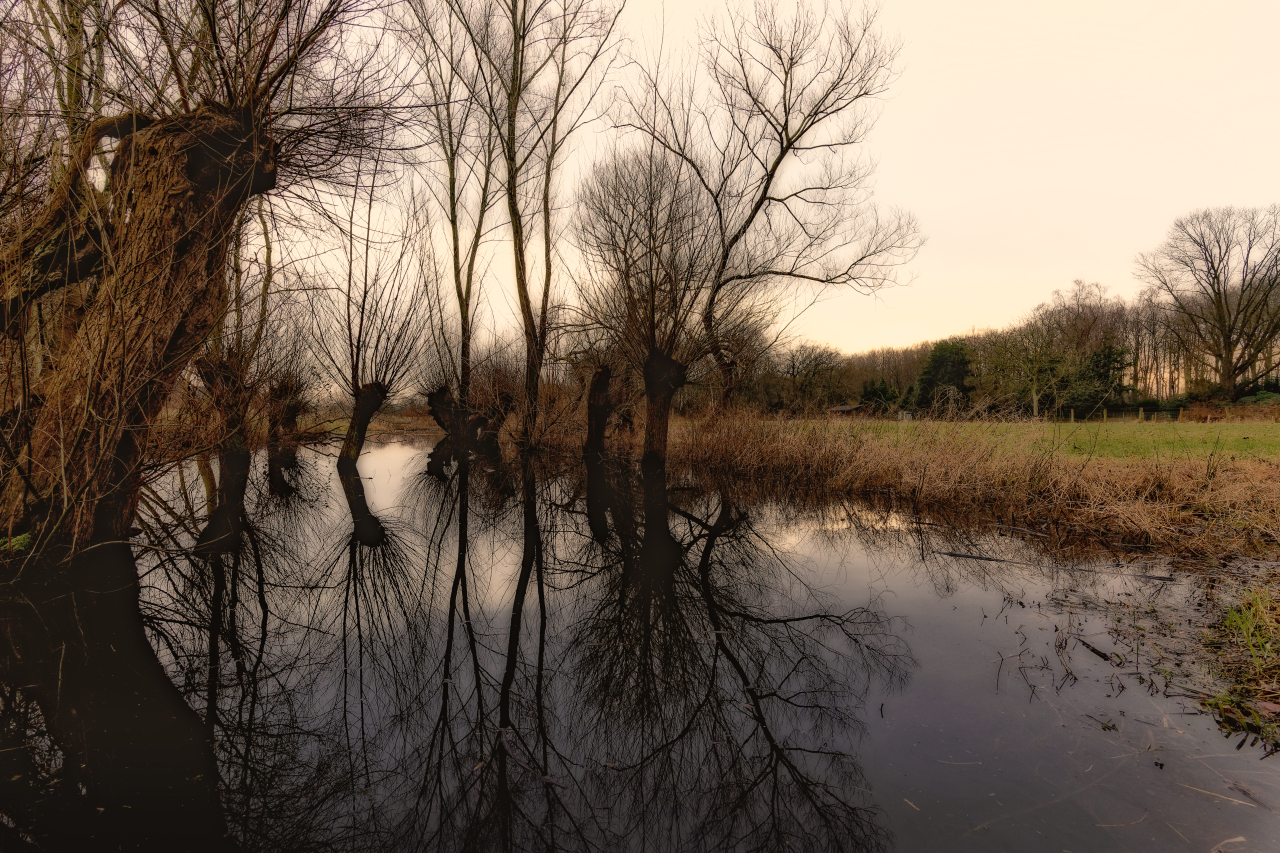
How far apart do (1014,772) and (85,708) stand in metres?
4.16

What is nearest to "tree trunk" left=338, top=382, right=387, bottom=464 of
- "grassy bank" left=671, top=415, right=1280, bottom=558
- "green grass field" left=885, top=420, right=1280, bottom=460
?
"grassy bank" left=671, top=415, right=1280, bottom=558

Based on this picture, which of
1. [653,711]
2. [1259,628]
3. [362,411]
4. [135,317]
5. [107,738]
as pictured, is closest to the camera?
[107,738]

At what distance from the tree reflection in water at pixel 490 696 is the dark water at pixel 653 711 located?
0.05ft

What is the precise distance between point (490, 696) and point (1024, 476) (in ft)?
27.3

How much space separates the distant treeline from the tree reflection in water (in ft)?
60.7

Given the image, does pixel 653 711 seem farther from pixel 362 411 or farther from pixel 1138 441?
pixel 1138 441

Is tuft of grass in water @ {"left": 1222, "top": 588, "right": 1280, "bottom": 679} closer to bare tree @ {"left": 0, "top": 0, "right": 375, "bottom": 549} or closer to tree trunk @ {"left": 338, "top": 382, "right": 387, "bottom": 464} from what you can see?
bare tree @ {"left": 0, "top": 0, "right": 375, "bottom": 549}

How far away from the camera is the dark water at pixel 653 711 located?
6.74ft

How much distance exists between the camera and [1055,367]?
30250 millimetres

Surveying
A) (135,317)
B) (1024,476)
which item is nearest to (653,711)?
(135,317)

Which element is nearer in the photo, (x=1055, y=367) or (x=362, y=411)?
(x=362, y=411)

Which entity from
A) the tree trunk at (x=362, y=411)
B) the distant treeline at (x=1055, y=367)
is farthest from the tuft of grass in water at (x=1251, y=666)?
the distant treeline at (x=1055, y=367)

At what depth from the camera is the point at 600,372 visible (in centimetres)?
1386

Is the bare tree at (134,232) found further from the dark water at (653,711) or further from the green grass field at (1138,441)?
the green grass field at (1138,441)
